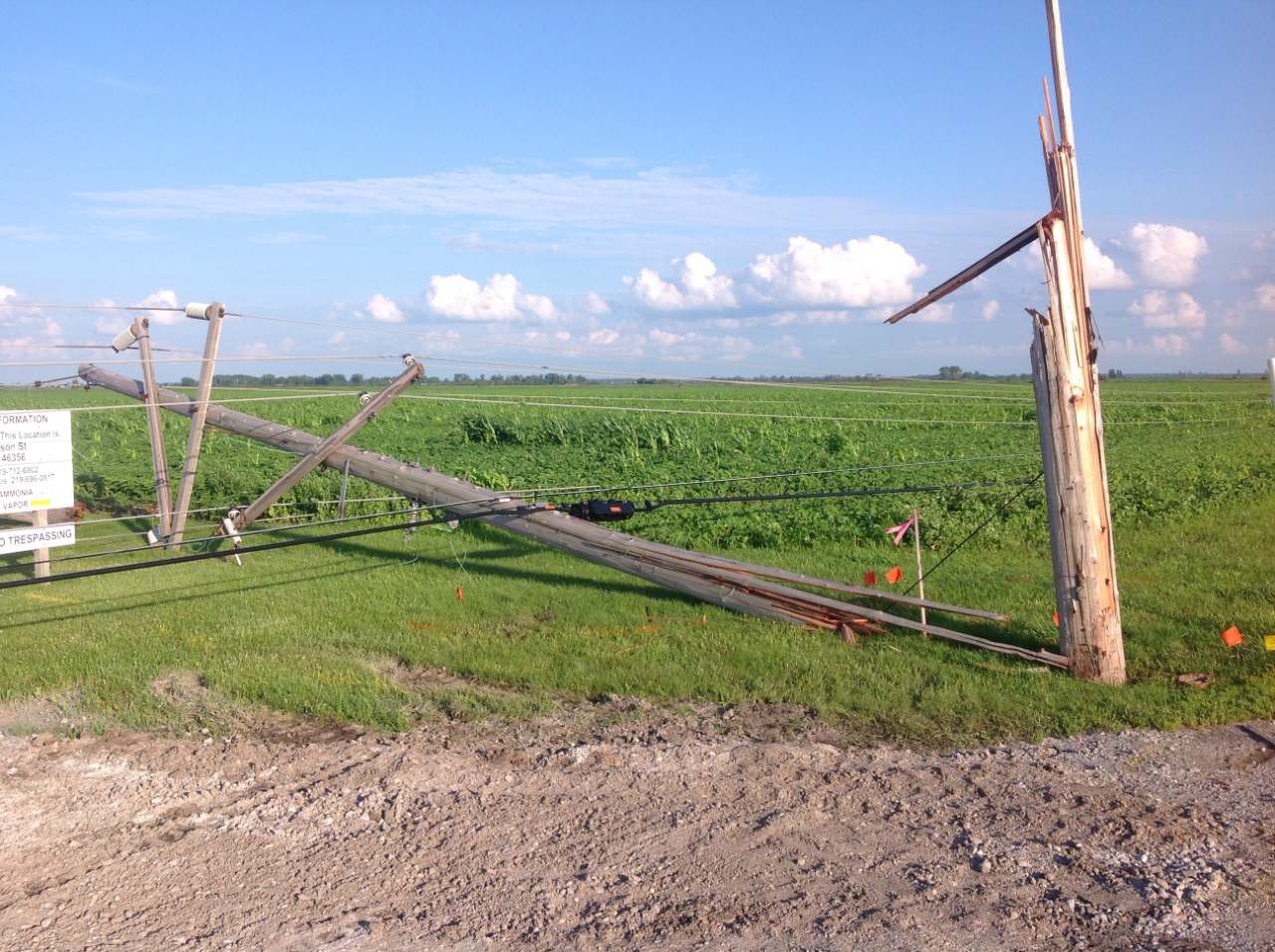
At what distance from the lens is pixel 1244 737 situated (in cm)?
627

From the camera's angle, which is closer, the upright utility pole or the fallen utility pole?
the fallen utility pole

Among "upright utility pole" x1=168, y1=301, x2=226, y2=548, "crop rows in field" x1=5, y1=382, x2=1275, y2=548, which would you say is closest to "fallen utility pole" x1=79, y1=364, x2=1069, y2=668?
"crop rows in field" x1=5, y1=382, x2=1275, y2=548

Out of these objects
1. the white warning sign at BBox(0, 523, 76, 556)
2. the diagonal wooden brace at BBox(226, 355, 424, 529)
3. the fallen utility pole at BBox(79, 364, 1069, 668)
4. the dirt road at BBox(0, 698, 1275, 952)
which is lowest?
the dirt road at BBox(0, 698, 1275, 952)

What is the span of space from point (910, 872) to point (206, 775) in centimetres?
408

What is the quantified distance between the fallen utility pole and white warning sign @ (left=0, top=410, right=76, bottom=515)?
110 inches

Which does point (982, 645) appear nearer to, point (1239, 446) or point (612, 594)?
point (612, 594)

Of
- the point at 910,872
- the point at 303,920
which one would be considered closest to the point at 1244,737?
the point at 910,872

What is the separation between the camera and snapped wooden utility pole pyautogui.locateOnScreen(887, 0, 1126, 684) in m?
7.15

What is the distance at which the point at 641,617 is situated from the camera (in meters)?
9.49

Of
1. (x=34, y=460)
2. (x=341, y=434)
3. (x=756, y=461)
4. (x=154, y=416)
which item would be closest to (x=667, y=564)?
(x=341, y=434)

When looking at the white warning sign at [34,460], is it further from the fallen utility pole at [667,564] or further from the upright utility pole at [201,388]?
the fallen utility pole at [667,564]

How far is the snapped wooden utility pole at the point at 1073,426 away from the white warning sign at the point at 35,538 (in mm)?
8847

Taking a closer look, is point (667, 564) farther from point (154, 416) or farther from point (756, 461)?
point (756, 461)

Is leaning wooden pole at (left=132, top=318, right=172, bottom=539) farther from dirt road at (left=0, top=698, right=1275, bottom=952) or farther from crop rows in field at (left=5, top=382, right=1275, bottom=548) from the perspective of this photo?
dirt road at (left=0, top=698, right=1275, bottom=952)
